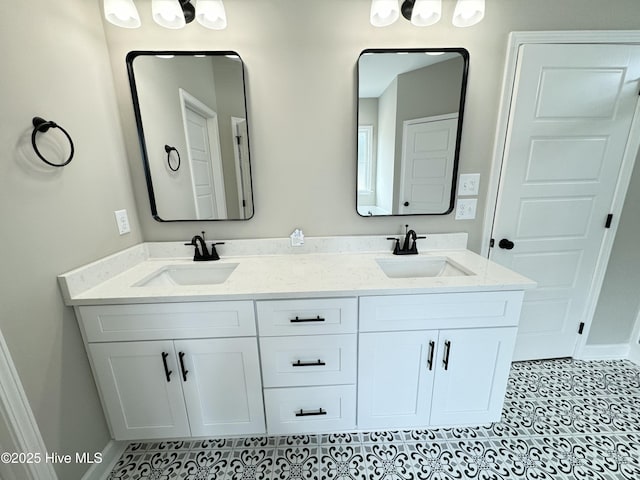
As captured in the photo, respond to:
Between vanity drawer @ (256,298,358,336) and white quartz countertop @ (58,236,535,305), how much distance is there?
0.05 m

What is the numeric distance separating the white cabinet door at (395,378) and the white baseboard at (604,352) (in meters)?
1.58

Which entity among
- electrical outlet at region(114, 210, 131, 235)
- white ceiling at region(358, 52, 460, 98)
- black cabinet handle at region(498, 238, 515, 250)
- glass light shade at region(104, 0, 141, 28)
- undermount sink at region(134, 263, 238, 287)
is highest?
glass light shade at region(104, 0, 141, 28)

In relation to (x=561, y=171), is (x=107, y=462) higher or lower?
lower

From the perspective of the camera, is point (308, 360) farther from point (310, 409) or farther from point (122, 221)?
point (122, 221)

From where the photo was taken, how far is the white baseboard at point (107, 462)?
1.14 meters

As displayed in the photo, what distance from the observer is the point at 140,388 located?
120 cm

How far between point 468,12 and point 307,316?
169 cm

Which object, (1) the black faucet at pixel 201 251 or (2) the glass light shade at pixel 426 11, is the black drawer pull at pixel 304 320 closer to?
(1) the black faucet at pixel 201 251

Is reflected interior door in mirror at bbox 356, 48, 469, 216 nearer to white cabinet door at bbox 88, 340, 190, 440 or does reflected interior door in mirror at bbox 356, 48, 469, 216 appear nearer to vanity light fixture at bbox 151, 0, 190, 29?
vanity light fixture at bbox 151, 0, 190, 29

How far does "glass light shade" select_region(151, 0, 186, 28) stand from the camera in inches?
43.8

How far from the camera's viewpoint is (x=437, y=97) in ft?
4.83

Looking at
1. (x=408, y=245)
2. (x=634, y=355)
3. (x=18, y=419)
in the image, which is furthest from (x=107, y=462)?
(x=634, y=355)

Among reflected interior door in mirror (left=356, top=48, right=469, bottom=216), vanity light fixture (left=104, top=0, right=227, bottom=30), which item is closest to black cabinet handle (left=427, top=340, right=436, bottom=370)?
reflected interior door in mirror (left=356, top=48, right=469, bottom=216)

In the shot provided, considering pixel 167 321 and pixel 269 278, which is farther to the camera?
pixel 269 278
